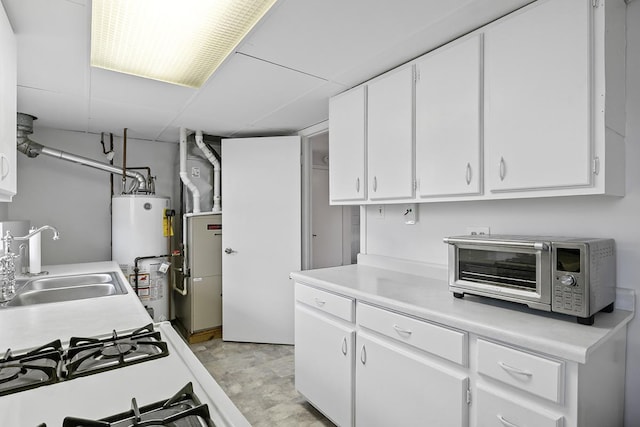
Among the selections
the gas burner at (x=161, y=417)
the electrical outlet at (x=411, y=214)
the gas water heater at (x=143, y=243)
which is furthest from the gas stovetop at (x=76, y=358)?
the gas water heater at (x=143, y=243)

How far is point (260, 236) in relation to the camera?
11.0 feet

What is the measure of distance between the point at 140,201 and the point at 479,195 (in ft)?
9.86

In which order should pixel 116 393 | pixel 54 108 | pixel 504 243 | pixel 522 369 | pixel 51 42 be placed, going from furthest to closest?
pixel 54 108, pixel 51 42, pixel 504 243, pixel 522 369, pixel 116 393

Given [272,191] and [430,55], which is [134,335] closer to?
[430,55]

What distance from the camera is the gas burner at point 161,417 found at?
635mm

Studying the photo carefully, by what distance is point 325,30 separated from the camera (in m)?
1.56

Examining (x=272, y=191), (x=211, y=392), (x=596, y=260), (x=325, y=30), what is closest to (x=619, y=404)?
(x=596, y=260)

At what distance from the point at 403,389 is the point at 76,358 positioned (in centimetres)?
128

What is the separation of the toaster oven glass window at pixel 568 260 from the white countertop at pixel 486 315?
0.66ft

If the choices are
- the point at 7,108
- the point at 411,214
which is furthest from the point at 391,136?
the point at 7,108

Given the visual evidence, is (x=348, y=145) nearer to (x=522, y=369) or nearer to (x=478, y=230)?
(x=478, y=230)

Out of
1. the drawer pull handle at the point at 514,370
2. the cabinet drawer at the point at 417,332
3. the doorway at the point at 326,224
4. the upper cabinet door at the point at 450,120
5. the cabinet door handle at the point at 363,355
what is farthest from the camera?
the doorway at the point at 326,224

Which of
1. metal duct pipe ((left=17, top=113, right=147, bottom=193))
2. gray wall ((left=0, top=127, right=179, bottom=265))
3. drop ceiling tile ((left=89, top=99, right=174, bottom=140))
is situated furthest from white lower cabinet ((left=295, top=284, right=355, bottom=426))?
gray wall ((left=0, top=127, right=179, bottom=265))

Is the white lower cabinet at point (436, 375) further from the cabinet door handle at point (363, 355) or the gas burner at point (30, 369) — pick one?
the gas burner at point (30, 369)
